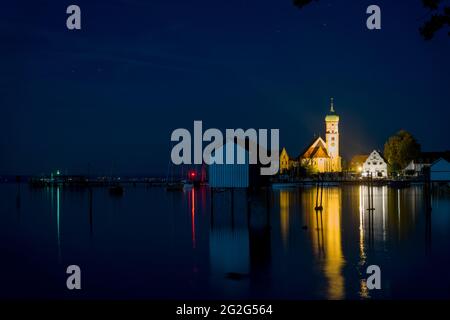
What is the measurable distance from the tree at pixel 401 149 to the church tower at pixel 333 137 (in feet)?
95.0

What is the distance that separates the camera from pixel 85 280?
818 inches

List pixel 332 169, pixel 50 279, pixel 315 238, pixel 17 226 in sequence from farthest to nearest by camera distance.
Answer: pixel 332 169, pixel 17 226, pixel 315 238, pixel 50 279

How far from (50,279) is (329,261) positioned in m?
11.1

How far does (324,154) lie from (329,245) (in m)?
103

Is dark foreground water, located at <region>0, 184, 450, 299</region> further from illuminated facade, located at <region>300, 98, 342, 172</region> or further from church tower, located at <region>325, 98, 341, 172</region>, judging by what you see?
church tower, located at <region>325, 98, 341, 172</region>

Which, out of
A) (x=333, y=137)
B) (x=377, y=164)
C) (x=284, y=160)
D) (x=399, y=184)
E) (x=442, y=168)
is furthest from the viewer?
(x=333, y=137)

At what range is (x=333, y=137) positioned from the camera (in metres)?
142

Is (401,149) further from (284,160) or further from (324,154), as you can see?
(284,160)

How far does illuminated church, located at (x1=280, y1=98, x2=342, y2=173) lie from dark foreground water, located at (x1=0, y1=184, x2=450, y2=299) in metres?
81.7

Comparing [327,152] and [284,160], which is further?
[284,160]

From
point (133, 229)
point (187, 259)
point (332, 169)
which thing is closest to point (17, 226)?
point (133, 229)

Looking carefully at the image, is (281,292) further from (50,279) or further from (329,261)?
(50,279)

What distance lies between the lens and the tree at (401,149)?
102 meters

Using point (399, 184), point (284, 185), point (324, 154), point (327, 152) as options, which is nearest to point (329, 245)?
point (399, 184)
